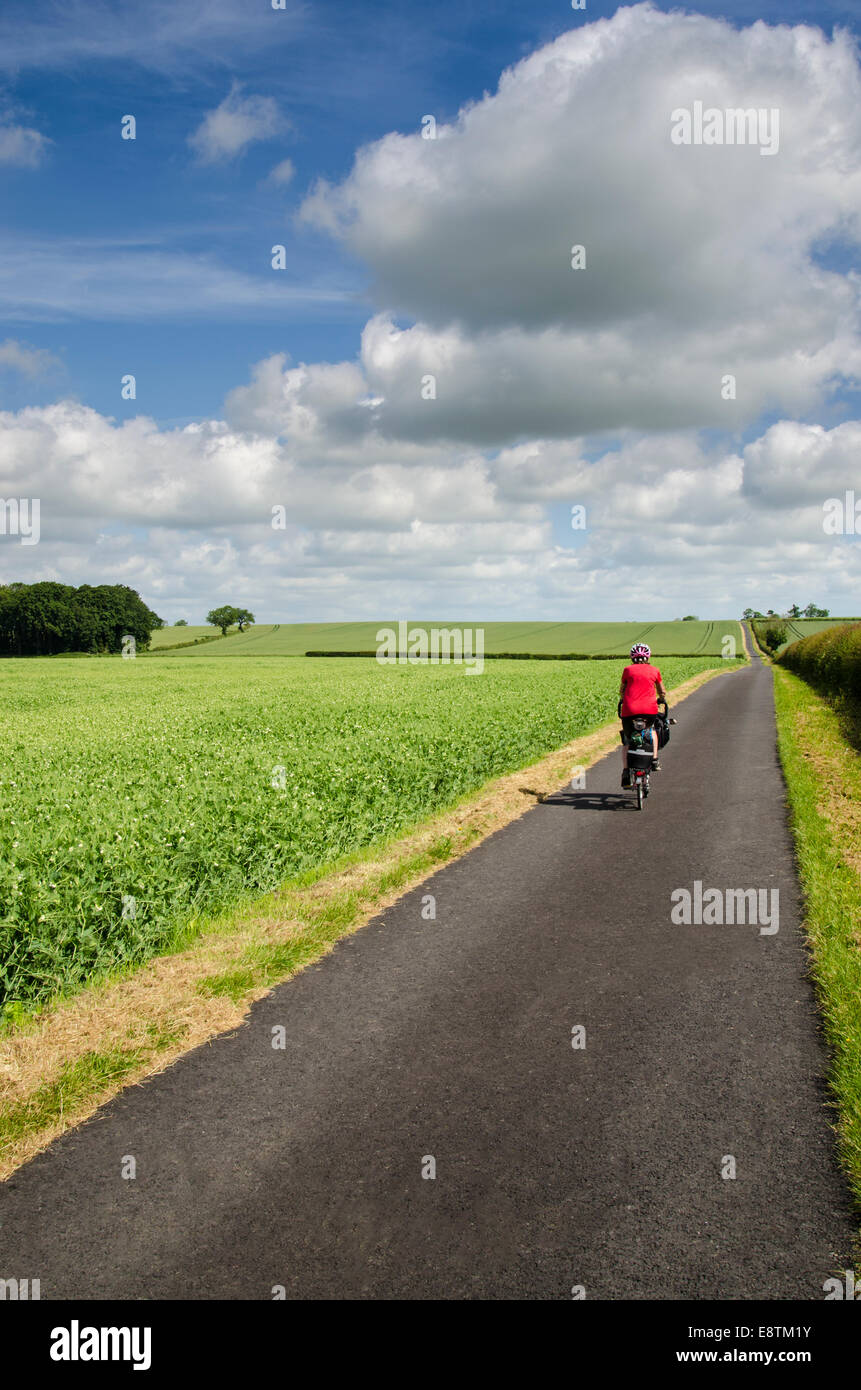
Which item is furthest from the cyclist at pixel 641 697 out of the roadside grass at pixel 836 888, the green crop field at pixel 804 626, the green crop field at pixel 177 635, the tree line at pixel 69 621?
the green crop field at pixel 804 626

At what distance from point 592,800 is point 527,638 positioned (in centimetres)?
11932

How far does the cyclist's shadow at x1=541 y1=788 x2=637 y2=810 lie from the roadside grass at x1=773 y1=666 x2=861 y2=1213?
8.94 feet

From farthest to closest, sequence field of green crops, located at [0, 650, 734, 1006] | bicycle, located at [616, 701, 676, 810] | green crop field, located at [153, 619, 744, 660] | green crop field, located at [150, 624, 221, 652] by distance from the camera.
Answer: green crop field, located at [150, 624, 221, 652]
green crop field, located at [153, 619, 744, 660]
bicycle, located at [616, 701, 676, 810]
field of green crops, located at [0, 650, 734, 1006]

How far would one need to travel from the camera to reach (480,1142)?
4.44 metres

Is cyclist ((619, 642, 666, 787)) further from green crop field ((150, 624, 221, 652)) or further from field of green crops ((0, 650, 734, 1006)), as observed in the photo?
green crop field ((150, 624, 221, 652))

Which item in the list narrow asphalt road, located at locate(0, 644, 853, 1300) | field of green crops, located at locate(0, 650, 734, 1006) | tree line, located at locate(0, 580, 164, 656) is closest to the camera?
narrow asphalt road, located at locate(0, 644, 853, 1300)

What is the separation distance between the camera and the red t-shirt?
46.4 feet

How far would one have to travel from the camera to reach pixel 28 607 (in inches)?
5049

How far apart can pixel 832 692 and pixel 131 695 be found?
31.8 metres

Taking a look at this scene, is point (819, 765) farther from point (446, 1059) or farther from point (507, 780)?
point (446, 1059)

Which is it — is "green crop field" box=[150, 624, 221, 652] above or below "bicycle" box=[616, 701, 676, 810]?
above

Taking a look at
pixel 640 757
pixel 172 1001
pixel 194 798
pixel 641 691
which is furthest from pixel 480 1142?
pixel 641 691

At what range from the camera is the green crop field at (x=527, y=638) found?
117 m

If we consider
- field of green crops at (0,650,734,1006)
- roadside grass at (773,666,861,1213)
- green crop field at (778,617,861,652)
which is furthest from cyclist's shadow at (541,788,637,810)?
green crop field at (778,617,861,652)
